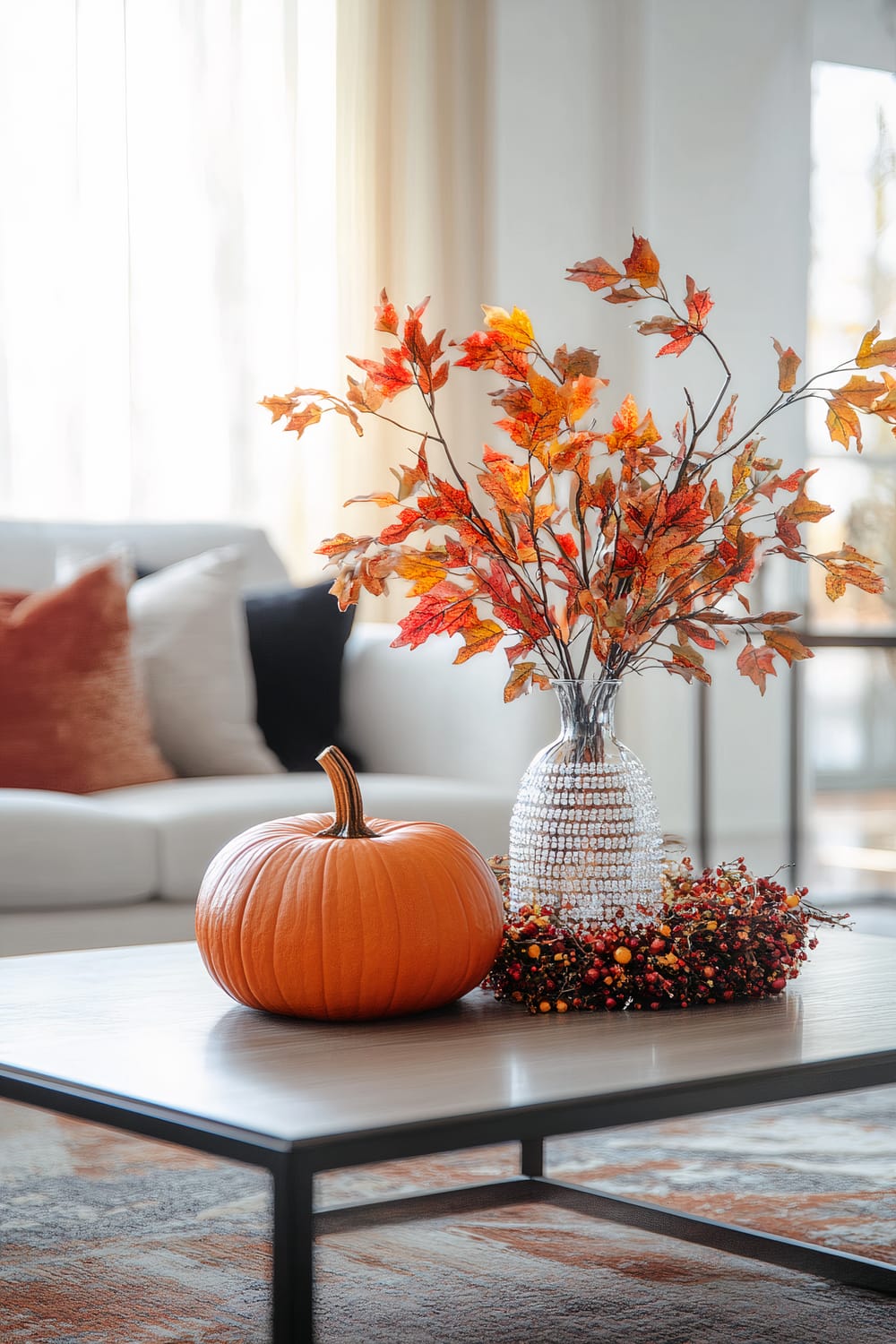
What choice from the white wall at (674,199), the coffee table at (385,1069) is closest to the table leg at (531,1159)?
the coffee table at (385,1069)

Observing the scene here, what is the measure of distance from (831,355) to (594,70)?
3.83 feet

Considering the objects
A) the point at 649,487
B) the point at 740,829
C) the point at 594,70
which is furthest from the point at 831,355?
the point at 649,487

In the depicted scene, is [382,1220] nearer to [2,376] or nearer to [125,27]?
[2,376]

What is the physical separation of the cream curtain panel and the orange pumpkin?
9.91 feet

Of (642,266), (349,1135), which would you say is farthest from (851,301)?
(349,1135)

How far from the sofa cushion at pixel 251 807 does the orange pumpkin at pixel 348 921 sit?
105 cm

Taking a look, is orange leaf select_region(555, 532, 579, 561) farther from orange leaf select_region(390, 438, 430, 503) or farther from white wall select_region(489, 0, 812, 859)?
white wall select_region(489, 0, 812, 859)

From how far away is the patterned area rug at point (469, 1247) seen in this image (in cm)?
145

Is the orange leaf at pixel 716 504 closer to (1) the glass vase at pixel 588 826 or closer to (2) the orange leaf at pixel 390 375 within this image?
(1) the glass vase at pixel 588 826

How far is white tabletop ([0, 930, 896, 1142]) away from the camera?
0.99m

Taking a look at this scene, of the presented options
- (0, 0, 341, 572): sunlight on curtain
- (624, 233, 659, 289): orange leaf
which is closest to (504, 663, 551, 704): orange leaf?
(624, 233, 659, 289): orange leaf

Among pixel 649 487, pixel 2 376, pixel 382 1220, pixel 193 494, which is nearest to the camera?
pixel 649 487

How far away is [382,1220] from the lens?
157 centimetres

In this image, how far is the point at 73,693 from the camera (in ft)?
8.30
